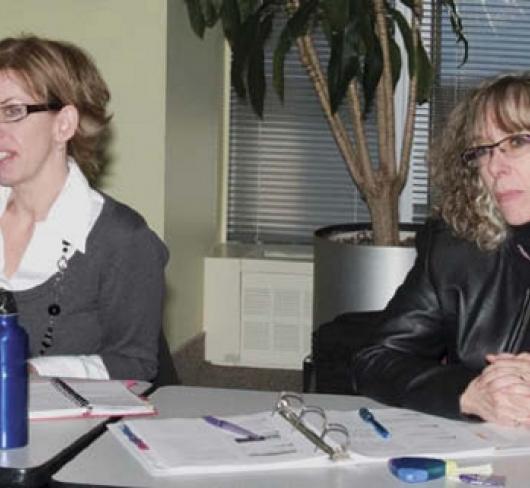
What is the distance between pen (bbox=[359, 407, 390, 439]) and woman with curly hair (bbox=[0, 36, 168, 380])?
2.00 feet

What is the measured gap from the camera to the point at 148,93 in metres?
4.35

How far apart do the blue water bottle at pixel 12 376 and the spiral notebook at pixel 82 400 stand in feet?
0.50

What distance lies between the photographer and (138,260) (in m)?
2.62

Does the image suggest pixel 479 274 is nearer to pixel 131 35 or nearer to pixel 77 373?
pixel 77 373

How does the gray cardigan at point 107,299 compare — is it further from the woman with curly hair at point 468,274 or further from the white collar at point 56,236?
the woman with curly hair at point 468,274

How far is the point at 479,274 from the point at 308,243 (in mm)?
2813

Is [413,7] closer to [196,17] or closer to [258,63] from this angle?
[258,63]

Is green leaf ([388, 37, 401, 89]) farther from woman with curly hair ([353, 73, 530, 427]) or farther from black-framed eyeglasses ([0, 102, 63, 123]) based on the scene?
black-framed eyeglasses ([0, 102, 63, 123])

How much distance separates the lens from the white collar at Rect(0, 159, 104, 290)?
259cm

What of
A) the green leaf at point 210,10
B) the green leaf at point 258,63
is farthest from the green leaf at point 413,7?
the green leaf at point 210,10

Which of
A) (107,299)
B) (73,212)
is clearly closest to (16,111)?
(73,212)

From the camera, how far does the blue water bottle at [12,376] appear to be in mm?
1813

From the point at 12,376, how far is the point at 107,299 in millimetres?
779

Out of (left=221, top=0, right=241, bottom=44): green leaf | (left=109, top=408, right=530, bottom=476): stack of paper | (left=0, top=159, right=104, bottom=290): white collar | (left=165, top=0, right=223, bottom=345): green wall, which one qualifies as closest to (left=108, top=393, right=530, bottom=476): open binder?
(left=109, top=408, right=530, bottom=476): stack of paper
